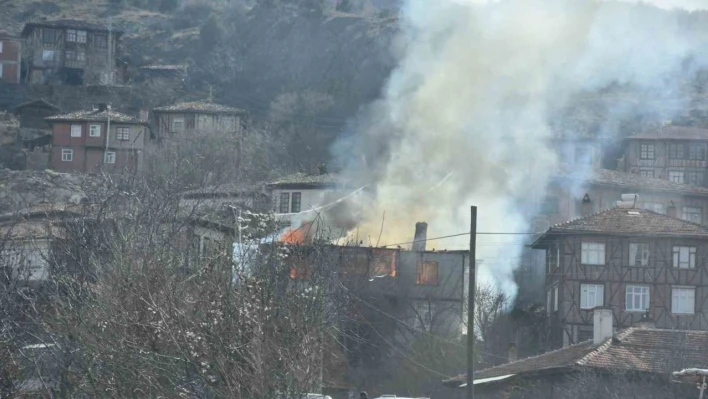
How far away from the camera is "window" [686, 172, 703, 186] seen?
87688mm

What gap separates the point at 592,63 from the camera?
92.8 m

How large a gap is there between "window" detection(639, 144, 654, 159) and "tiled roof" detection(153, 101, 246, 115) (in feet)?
85.6

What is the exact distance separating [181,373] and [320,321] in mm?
2450

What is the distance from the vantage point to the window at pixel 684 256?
6016 centimetres

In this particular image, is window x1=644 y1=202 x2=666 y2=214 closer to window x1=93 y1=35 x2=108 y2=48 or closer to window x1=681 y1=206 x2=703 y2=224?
window x1=681 y1=206 x2=703 y2=224

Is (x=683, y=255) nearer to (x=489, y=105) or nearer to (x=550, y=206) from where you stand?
(x=550, y=206)

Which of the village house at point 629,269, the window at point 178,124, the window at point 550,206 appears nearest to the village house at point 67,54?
the window at point 178,124

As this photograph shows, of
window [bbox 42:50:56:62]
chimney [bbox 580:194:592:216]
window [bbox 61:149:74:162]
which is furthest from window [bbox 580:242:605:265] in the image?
window [bbox 42:50:56:62]

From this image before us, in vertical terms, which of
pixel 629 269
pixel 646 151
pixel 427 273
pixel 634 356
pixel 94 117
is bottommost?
pixel 634 356

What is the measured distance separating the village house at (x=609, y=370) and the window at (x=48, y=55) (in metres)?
72.6

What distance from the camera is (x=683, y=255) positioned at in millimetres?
60250

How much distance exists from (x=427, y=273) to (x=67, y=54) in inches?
2273

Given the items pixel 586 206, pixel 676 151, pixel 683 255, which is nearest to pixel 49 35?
pixel 676 151

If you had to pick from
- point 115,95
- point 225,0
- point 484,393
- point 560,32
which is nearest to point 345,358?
point 484,393
